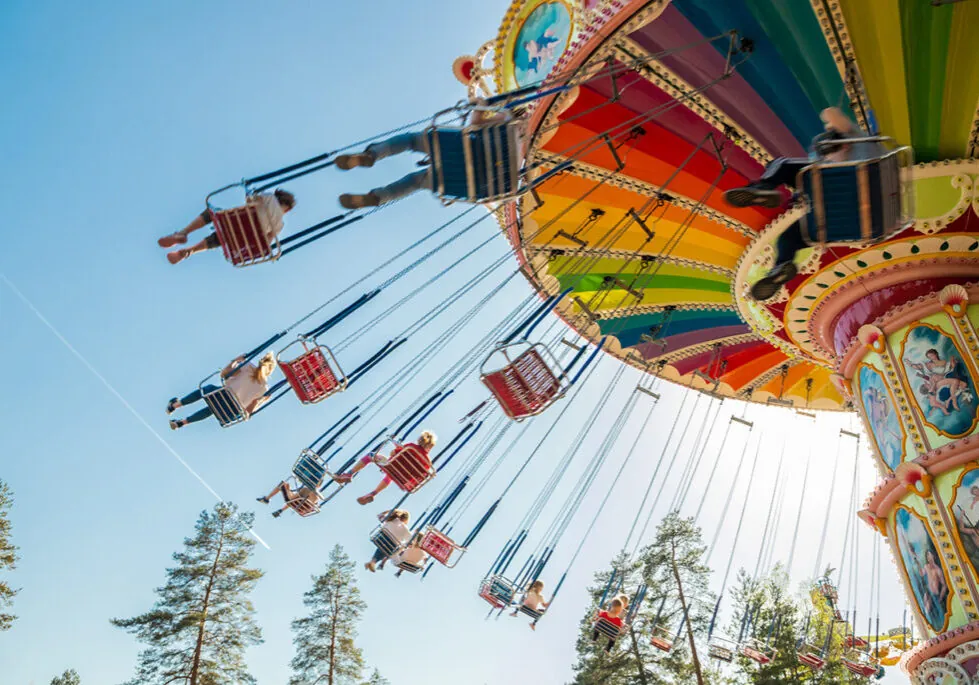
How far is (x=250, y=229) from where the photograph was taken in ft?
15.6

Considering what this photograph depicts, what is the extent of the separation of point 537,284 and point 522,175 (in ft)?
14.2

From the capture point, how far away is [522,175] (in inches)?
200

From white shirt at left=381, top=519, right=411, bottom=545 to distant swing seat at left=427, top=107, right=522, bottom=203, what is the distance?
477 centimetres

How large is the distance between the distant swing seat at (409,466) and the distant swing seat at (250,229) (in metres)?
2.89

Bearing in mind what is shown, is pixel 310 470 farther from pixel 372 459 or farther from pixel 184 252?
pixel 184 252

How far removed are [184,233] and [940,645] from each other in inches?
249

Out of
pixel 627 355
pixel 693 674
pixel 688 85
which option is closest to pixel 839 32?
pixel 688 85

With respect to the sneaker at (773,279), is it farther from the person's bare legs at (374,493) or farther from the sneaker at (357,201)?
the person's bare legs at (374,493)

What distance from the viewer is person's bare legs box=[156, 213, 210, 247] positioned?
484cm

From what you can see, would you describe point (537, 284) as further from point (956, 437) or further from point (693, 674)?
point (693, 674)

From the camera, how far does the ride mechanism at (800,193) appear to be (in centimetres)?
601

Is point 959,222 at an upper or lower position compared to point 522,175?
upper

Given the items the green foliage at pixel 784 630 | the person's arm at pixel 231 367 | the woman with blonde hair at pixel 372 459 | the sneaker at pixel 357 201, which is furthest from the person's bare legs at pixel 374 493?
the green foliage at pixel 784 630

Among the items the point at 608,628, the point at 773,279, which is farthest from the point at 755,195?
the point at 608,628
